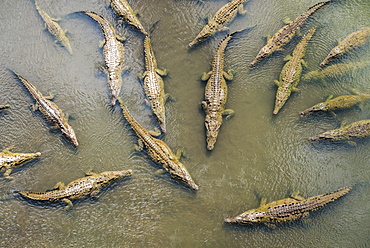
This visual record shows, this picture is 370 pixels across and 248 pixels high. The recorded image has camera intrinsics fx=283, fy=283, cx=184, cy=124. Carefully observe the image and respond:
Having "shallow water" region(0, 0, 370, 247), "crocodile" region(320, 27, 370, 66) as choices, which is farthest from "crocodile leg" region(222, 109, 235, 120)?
"crocodile" region(320, 27, 370, 66)

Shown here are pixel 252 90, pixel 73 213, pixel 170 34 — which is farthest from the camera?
pixel 170 34

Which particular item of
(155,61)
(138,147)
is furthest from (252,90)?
(138,147)

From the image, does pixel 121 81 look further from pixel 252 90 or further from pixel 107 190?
pixel 252 90

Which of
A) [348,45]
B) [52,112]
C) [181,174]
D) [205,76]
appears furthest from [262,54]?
[52,112]

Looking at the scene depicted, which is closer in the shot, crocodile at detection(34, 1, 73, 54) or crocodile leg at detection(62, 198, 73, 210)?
crocodile leg at detection(62, 198, 73, 210)

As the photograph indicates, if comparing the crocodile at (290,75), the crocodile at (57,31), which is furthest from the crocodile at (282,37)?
the crocodile at (57,31)

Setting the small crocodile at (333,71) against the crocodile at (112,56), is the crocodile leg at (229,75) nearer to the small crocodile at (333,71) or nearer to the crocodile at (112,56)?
the small crocodile at (333,71)

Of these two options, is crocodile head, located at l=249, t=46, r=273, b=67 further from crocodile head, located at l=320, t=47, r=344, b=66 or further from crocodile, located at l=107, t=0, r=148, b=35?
crocodile, located at l=107, t=0, r=148, b=35
